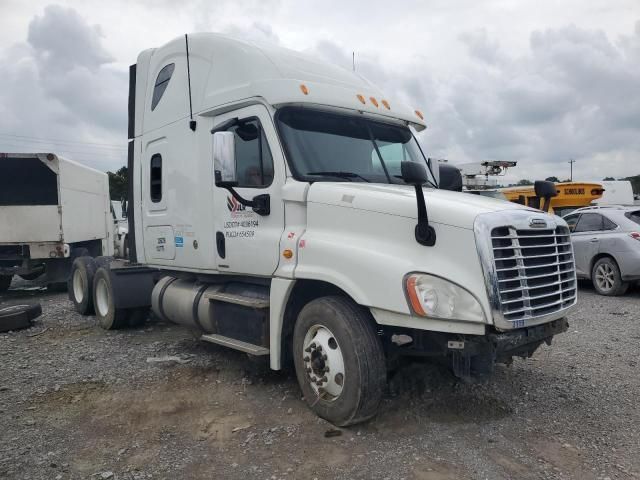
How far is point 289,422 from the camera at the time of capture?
428cm

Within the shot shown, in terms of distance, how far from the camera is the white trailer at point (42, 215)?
1084cm

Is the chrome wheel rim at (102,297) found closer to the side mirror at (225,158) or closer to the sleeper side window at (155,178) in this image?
the sleeper side window at (155,178)

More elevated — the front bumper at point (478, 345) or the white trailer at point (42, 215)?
the white trailer at point (42, 215)

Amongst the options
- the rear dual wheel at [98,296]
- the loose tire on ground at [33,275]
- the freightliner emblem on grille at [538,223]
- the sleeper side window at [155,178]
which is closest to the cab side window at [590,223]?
the freightliner emblem on grille at [538,223]

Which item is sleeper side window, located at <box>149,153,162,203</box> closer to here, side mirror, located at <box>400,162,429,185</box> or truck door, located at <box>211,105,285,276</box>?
truck door, located at <box>211,105,285,276</box>

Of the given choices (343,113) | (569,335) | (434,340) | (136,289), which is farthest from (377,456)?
(136,289)

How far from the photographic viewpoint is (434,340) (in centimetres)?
389

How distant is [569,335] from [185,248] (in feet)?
16.9

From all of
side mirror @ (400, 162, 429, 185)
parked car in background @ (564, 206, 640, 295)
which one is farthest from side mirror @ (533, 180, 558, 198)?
parked car in background @ (564, 206, 640, 295)

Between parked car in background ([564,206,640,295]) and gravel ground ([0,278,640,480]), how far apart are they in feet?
12.8

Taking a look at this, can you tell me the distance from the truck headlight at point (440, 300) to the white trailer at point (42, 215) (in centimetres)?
962

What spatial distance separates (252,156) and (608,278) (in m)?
8.30

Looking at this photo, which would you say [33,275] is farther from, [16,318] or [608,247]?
[608,247]

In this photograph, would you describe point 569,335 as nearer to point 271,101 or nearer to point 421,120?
point 421,120
